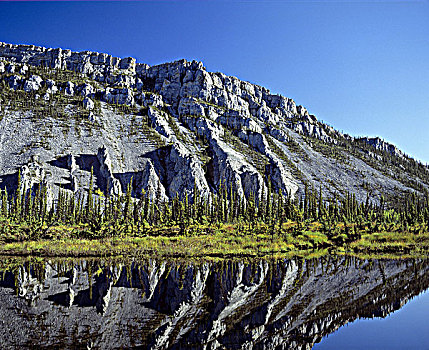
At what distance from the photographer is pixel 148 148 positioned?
138m

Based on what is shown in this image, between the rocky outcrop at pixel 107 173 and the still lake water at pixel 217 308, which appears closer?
the still lake water at pixel 217 308

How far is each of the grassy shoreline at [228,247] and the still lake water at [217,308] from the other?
41.1ft

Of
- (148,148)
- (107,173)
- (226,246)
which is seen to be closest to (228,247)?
(226,246)

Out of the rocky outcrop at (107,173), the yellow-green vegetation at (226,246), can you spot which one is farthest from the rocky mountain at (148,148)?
the yellow-green vegetation at (226,246)

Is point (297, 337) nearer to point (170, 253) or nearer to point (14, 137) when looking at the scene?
point (170, 253)

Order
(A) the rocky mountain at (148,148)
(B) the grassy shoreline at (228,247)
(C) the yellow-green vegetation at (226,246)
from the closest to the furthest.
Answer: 1. (B) the grassy shoreline at (228,247)
2. (C) the yellow-green vegetation at (226,246)
3. (A) the rocky mountain at (148,148)

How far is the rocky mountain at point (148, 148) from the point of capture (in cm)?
11150

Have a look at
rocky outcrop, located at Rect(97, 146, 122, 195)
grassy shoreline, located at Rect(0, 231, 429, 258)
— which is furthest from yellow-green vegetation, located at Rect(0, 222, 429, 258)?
rocky outcrop, located at Rect(97, 146, 122, 195)

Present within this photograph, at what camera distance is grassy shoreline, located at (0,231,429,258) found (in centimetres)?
4144

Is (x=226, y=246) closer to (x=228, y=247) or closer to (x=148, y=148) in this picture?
(x=228, y=247)

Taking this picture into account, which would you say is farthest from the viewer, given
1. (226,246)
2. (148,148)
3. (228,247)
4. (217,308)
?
(148,148)

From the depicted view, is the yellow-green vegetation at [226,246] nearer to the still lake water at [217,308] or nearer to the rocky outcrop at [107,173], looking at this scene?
the still lake water at [217,308]

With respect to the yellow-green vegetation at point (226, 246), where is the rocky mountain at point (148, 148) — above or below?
above

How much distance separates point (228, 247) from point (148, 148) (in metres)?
100
